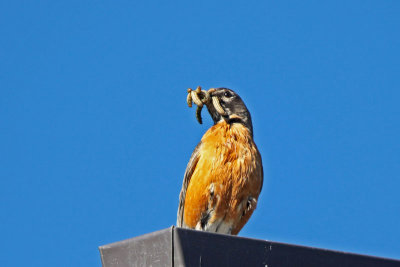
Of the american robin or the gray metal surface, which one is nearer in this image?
the gray metal surface

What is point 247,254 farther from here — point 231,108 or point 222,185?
point 231,108

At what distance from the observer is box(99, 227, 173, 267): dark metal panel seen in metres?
4.09

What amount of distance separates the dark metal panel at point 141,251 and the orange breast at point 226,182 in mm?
3491

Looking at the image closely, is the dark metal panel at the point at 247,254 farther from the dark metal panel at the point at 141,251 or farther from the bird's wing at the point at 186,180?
the bird's wing at the point at 186,180

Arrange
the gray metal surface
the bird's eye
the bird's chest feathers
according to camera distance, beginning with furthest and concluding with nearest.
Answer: the bird's eye
the bird's chest feathers
the gray metal surface

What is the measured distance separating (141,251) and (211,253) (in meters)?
0.44

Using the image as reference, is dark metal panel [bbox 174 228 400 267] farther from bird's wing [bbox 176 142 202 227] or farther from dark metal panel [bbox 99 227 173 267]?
bird's wing [bbox 176 142 202 227]

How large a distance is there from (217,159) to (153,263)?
4.13m

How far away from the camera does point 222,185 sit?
8008mm

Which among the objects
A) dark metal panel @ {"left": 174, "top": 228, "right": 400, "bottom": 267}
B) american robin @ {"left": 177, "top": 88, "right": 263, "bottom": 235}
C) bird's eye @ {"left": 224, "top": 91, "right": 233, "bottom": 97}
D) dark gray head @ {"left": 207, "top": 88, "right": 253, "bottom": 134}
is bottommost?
A: dark metal panel @ {"left": 174, "top": 228, "right": 400, "bottom": 267}

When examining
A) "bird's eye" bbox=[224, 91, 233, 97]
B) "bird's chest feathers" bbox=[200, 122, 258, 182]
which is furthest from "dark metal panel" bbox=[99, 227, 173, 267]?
"bird's eye" bbox=[224, 91, 233, 97]

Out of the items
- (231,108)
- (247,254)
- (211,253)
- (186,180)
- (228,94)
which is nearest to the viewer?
(211,253)

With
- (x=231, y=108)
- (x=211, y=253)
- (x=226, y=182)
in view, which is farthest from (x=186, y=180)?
(x=211, y=253)

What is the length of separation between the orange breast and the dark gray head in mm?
967
